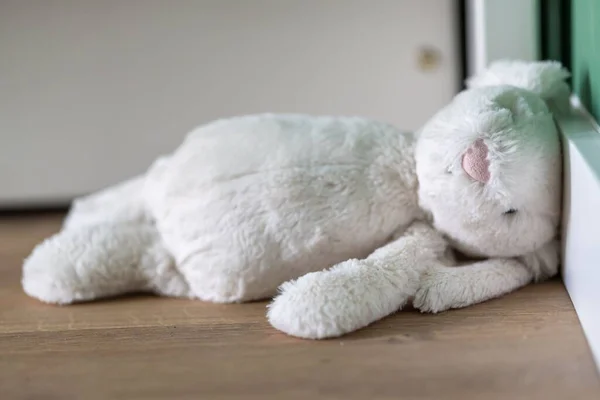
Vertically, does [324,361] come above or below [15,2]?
below

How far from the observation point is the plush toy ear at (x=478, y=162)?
81 cm

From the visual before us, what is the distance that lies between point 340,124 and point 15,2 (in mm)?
669

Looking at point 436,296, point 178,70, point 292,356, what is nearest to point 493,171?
point 436,296

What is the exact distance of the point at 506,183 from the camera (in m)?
0.81

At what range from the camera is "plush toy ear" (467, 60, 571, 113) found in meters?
0.91

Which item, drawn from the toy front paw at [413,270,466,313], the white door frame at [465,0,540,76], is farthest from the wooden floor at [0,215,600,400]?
the white door frame at [465,0,540,76]

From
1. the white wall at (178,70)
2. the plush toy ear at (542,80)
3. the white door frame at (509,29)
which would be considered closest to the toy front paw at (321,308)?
the plush toy ear at (542,80)

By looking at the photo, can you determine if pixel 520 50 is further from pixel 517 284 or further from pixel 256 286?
pixel 256 286

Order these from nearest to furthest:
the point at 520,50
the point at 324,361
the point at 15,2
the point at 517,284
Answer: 1. the point at 324,361
2. the point at 517,284
3. the point at 520,50
4. the point at 15,2

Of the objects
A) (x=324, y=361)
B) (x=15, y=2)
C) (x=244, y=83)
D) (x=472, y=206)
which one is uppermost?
(x=15, y=2)

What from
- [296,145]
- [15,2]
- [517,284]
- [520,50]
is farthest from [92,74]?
[517,284]

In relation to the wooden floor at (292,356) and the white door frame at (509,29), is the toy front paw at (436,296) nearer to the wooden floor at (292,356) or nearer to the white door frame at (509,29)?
the wooden floor at (292,356)

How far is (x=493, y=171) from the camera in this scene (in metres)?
0.80

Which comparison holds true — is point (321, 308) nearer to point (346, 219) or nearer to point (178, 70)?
point (346, 219)
